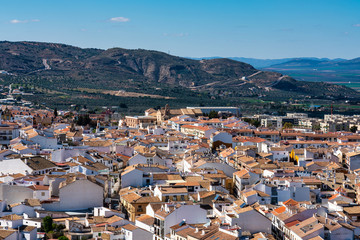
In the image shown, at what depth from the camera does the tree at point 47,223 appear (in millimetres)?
28469

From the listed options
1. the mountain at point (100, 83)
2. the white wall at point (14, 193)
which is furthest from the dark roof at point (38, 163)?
the mountain at point (100, 83)

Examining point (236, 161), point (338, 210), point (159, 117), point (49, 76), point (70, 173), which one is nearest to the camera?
point (338, 210)

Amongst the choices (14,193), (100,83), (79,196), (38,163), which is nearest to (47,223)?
(79,196)

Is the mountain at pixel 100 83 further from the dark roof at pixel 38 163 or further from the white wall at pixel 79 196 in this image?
the white wall at pixel 79 196

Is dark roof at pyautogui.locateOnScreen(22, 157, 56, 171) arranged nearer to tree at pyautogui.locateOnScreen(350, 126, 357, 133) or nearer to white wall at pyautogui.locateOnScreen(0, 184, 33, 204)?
white wall at pyautogui.locateOnScreen(0, 184, 33, 204)

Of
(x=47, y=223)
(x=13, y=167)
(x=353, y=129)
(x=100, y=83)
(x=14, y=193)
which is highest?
(x=13, y=167)

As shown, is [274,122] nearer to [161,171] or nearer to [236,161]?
[236,161]

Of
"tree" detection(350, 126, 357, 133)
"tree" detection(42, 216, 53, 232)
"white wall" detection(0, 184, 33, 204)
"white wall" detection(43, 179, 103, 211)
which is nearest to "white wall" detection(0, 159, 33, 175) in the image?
"white wall" detection(0, 184, 33, 204)

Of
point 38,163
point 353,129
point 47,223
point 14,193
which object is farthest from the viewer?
point 353,129

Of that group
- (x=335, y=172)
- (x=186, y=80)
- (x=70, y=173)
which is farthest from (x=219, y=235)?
(x=186, y=80)

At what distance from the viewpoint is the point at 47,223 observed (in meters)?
28.7

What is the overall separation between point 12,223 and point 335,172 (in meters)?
22.3

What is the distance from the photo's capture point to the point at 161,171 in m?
39.4

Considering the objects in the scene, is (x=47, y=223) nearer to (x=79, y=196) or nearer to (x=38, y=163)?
(x=79, y=196)
